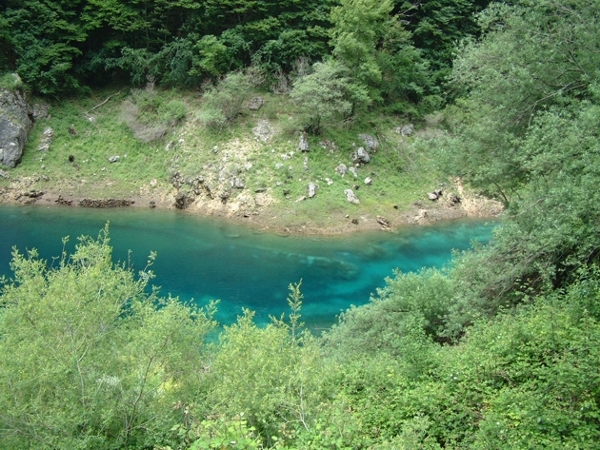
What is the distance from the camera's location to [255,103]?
3822cm

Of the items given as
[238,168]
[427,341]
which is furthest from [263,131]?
[427,341]

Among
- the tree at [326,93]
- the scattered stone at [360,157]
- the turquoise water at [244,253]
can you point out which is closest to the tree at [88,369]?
the turquoise water at [244,253]

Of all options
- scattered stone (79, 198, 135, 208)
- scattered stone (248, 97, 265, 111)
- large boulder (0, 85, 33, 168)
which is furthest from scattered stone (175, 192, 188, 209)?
large boulder (0, 85, 33, 168)

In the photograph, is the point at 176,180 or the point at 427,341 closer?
the point at 427,341

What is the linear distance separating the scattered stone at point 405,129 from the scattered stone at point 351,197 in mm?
8214

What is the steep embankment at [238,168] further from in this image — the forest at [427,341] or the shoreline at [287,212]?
the forest at [427,341]

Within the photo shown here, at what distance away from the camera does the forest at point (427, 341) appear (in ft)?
25.4

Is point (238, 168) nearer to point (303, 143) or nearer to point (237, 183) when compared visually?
point (237, 183)

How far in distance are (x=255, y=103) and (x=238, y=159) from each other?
5726 millimetres

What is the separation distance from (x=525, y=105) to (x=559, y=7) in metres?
2.56

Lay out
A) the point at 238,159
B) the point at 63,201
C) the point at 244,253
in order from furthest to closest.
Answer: the point at 238,159 → the point at 63,201 → the point at 244,253

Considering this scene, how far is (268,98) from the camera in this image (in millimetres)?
38625

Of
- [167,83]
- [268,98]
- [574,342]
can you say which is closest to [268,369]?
[574,342]

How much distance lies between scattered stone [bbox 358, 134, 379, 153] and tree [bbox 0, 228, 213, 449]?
2791cm
